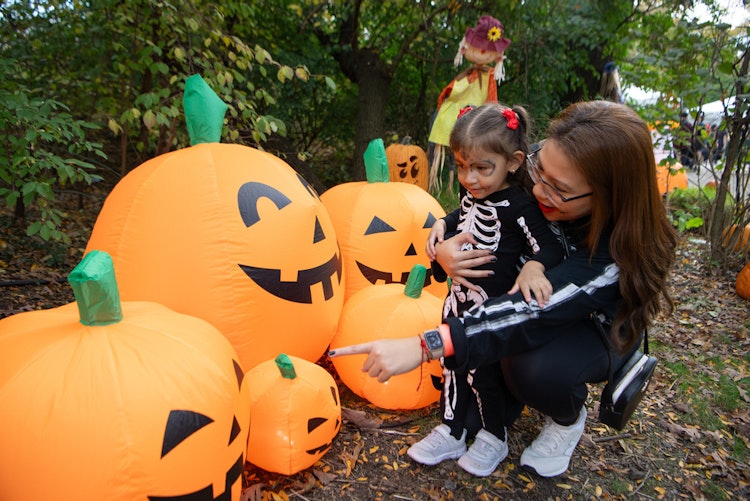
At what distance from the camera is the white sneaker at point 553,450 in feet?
7.24

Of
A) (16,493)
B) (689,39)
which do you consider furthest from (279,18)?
(16,493)

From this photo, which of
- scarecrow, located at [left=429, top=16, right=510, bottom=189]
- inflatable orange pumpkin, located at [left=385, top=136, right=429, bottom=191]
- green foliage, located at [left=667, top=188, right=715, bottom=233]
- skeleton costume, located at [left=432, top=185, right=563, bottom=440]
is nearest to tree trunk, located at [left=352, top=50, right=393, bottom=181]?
scarecrow, located at [left=429, top=16, right=510, bottom=189]

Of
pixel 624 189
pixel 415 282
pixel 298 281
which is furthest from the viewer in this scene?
pixel 415 282

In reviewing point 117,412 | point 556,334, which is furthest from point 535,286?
point 117,412

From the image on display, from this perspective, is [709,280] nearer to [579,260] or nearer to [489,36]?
[489,36]

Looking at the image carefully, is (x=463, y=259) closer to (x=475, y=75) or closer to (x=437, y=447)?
(x=437, y=447)

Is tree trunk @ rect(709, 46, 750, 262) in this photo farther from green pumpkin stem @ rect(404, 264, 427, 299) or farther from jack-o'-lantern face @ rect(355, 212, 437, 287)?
green pumpkin stem @ rect(404, 264, 427, 299)

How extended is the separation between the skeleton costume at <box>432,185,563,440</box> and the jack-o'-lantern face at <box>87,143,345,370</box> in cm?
72

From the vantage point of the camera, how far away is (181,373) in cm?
157

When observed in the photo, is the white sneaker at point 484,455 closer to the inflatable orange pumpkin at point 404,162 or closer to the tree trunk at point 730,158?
the inflatable orange pumpkin at point 404,162

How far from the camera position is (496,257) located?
213 cm

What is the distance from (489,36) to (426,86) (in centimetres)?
342

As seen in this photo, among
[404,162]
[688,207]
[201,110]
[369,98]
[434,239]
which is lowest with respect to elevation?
[688,207]

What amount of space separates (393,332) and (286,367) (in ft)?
2.11
